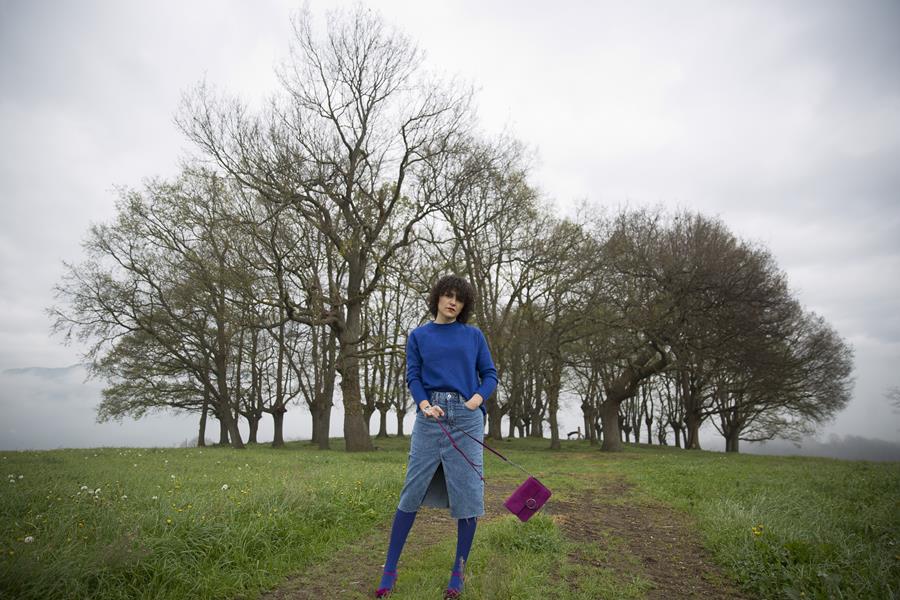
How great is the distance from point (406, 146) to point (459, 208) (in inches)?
144

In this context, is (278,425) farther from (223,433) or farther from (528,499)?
(528,499)

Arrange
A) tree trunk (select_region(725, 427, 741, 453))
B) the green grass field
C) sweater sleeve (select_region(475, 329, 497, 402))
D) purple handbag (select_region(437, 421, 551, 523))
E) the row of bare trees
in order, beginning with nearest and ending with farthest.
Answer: the green grass field
purple handbag (select_region(437, 421, 551, 523))
sweater sleeve (select_region(475, 329, 497, 402))
the row of bare trees
tree trunk (select_region(725, 427, 741, 453))

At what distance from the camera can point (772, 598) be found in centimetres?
380

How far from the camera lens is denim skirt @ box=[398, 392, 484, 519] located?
3.82 m

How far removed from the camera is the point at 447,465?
3.87 meters

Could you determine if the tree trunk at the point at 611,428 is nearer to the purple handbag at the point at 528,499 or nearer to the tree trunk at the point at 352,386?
the tree trunk at the point at 352,386

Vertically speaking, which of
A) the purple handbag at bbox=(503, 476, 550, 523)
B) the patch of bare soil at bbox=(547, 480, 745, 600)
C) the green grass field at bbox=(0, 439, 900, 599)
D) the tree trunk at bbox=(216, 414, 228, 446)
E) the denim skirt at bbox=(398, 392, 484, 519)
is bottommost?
the tree trunk at bbox=(216, 414, 228, 446)

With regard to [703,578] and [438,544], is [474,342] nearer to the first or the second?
[438,544]

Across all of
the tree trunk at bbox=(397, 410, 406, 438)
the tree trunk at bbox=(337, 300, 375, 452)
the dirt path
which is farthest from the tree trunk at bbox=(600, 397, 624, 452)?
the dirt path

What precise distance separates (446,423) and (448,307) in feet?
3.16

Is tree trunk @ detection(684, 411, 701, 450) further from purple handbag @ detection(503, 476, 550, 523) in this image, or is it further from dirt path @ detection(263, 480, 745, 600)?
purple handbag @ detection(503, 476, 550, 523)

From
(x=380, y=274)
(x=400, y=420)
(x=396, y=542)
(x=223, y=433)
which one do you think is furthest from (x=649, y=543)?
(x=400, y=420)

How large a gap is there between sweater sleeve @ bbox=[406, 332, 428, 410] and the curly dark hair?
358mm

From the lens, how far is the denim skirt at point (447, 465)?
3822mm
